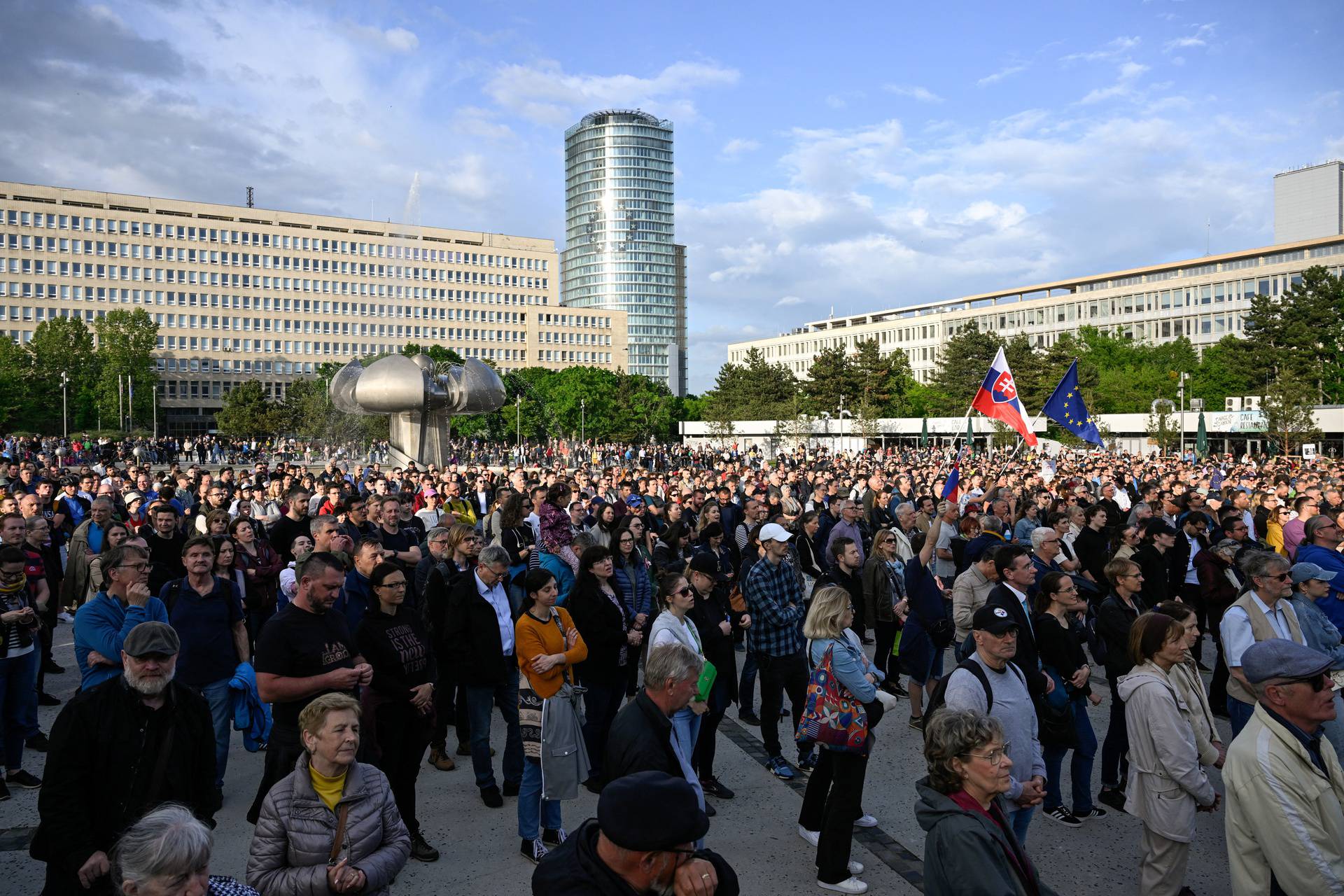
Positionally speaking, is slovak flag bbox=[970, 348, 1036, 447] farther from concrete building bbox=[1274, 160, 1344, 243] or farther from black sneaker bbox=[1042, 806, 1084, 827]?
concrete building bbox=[1274, 160, 1344, 243]

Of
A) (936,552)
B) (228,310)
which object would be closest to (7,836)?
(936,552)

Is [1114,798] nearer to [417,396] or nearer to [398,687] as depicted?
[398,687]

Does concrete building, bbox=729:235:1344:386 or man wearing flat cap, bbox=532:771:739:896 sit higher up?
concrete building, bbox=729:235:1344:386

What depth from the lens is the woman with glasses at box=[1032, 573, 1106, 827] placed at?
5527 millimetres

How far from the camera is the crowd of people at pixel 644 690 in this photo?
3.21 meters

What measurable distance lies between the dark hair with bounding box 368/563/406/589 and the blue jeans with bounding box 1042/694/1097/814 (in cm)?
435

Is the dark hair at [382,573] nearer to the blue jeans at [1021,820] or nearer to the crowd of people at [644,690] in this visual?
the crowd of people at [644,690]

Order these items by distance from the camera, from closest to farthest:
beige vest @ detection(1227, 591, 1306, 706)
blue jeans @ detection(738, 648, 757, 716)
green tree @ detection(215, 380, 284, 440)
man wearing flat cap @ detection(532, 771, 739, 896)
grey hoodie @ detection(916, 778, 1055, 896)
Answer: man wearing flat cap @ detection(532, 771, 739, 896), grey hoodie @ detection(916, 778, 1055, 896), beige vest @ detection(1227, 591, 1306, 706), blue jeans @ detection(738, 648, 757, 716), green tree @ detection(215, 380, 284, 440)

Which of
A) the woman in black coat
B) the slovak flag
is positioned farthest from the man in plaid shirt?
the slovak flag

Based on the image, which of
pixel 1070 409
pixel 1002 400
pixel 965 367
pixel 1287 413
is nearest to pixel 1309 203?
pixel 965 367

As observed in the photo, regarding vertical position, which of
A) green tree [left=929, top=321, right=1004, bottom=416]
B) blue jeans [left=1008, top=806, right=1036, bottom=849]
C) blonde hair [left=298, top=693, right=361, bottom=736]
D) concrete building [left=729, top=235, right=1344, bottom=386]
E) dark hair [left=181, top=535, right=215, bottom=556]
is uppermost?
concrete building [left=729, top=235, right=1344, bottom=386]

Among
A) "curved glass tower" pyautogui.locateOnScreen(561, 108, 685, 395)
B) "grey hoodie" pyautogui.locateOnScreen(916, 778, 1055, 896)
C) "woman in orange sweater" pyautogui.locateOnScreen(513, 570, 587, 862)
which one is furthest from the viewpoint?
"curved glass tower" pyautogui.locateOnScreen(561, 108, 685, 395)

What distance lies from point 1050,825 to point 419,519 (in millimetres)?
8250

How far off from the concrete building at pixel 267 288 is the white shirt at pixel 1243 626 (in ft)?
377
